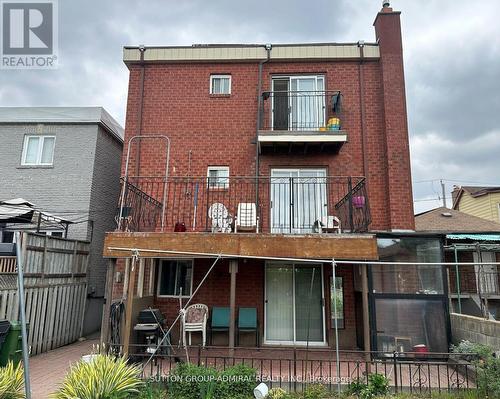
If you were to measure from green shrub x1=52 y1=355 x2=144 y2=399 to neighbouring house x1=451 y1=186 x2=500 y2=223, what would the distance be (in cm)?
1978

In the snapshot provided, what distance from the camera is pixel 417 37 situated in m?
10.0

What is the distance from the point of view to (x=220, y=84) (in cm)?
980

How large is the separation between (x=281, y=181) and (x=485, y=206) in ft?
52.0

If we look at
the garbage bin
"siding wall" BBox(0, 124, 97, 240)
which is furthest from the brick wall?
the garbage bin

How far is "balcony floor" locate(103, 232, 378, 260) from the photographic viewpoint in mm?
6312

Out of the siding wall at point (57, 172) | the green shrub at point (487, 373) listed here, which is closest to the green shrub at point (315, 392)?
the green shrub at point (487, 373)

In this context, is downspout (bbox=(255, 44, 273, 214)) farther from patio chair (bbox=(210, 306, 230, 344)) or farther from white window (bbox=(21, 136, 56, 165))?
white window (bbox=(21, 136, 56, 165))

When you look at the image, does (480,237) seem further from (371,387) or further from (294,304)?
(371,387)

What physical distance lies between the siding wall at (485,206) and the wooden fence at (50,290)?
19.9 m

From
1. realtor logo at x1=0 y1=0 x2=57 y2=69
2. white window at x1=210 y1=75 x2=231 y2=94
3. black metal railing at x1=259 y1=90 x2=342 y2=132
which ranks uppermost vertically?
realtor logo at x1=0 y1=0 x2=57 y2=69

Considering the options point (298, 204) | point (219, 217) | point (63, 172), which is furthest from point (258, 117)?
point (63, 172)

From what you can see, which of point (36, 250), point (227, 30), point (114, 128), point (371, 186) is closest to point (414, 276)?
point (371, 186)

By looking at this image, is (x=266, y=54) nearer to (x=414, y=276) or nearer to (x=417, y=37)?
(x=417, y=37)

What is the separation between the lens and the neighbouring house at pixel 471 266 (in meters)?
9.74
